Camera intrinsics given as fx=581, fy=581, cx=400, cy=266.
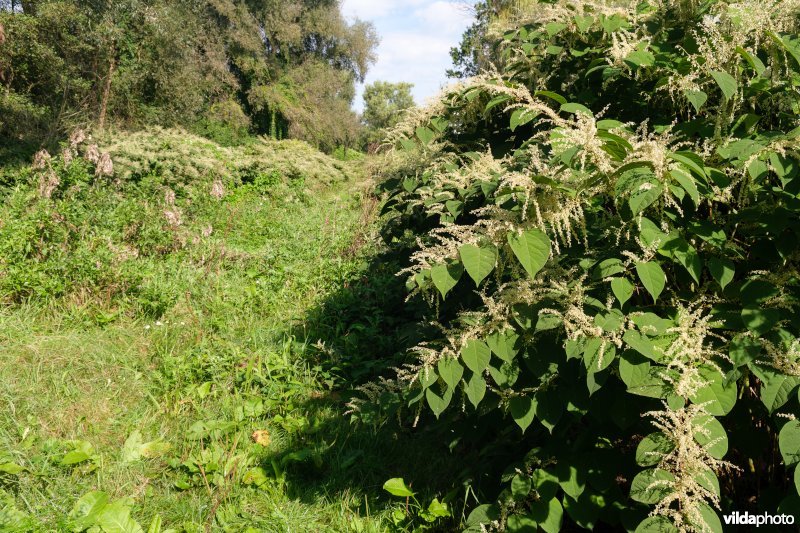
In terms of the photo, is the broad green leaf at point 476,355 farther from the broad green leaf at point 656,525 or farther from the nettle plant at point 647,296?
the broad green leaf at point 656,525

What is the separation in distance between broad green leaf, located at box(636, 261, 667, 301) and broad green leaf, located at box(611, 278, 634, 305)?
0.05 meters

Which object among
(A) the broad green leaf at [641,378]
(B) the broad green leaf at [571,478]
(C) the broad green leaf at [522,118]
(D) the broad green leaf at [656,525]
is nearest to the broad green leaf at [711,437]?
(A) the broad green leaf at [641,378]

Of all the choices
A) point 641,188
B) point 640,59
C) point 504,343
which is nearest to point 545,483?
point 504,343

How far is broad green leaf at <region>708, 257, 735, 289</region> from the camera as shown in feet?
5.36

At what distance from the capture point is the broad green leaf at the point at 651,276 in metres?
Result: 1.57

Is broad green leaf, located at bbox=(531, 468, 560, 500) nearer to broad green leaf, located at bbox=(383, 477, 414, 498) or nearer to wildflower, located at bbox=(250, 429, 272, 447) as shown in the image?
broad green leaf, located at bbox=(383, 477, 414, 498)

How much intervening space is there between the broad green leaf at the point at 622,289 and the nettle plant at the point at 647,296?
0.05ft

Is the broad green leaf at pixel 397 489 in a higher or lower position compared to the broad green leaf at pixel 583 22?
lower

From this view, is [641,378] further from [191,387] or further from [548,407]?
[191,387]

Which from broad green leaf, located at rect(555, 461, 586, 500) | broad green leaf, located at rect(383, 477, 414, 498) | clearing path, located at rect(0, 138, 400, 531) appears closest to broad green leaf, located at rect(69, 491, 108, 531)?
clearing path, located at rect(0, 138, 400, 531)

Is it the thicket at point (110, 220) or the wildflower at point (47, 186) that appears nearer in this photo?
the thicket at point (110, 220)

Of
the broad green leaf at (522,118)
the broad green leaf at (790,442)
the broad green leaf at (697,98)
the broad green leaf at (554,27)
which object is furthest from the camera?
the broad green leaf at (554,27)

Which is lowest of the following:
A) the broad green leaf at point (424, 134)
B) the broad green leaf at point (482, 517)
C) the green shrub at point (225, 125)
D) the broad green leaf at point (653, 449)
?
the broad green leaf at point (482, 517)

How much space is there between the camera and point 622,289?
1.62 meters
